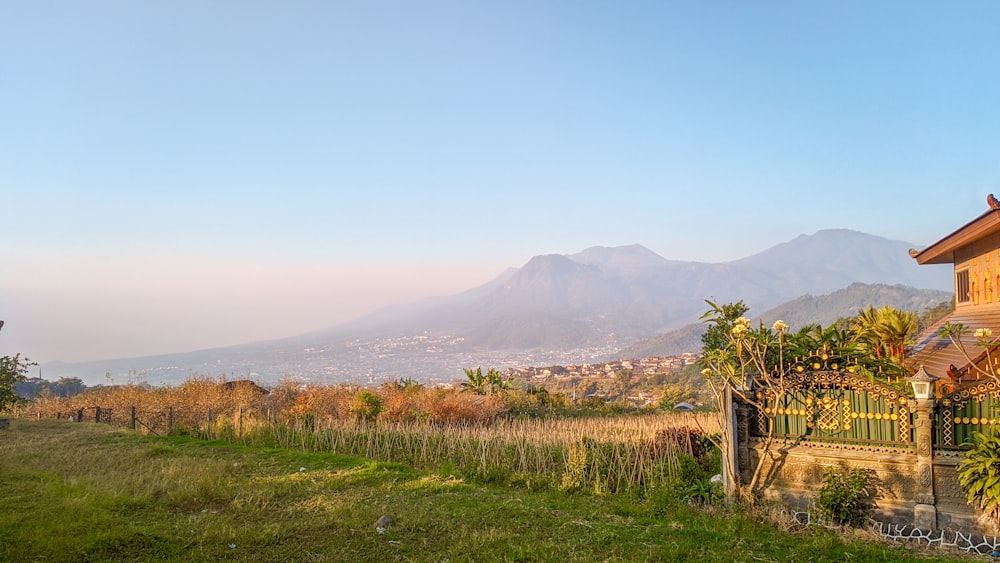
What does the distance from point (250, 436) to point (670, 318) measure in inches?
7637

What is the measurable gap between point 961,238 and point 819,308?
9501 cm

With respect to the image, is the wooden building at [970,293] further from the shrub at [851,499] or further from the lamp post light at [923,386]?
the shrub at [851,499]

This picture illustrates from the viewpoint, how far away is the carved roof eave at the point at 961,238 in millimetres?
9892

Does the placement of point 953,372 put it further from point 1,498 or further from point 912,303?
point 912,303

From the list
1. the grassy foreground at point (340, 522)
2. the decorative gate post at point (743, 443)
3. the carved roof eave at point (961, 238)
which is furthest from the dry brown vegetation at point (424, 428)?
the carved roof eave at point (961, 238)

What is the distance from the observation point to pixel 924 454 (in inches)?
249

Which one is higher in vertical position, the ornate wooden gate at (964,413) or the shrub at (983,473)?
the ornate wooden gate at (964,413)

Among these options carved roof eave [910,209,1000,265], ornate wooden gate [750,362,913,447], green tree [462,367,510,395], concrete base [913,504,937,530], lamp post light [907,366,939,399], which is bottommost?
green tree [462,367,510,395]

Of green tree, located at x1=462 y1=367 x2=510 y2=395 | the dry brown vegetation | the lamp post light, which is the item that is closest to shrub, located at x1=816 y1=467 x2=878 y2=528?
the lamp post light

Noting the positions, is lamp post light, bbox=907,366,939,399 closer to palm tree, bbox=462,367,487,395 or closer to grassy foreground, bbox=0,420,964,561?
grassy foreground, bbox=0,420,964,561

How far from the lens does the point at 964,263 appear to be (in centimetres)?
1267

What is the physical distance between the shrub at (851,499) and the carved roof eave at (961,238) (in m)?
5.92

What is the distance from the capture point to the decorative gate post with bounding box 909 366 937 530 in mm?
6285

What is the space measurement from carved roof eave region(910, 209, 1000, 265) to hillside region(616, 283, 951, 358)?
74.1 metres
